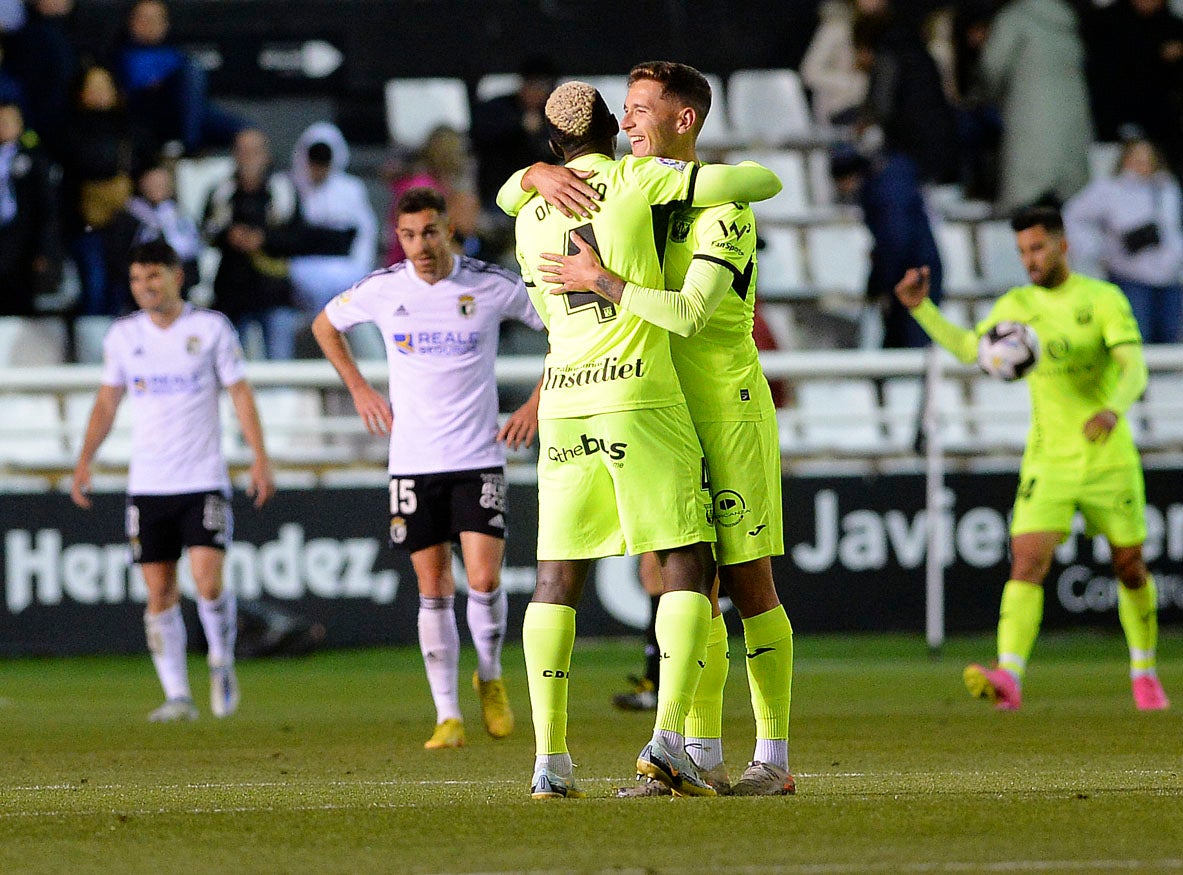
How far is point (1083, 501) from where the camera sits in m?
9.73

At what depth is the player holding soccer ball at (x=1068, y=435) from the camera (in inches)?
376

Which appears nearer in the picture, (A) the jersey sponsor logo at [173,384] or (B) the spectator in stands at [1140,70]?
(A) the jersey sponsor logo at [173,384]

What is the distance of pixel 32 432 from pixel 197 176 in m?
4.11

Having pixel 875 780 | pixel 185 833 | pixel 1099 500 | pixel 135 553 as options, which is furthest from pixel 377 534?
pixel 185 833

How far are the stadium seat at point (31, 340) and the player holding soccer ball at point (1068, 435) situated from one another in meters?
7.88

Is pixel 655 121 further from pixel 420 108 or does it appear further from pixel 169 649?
pixel 420 108

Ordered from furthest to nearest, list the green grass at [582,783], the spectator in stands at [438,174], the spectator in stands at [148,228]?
the spectator in stands at [438,174], the spectator in stands at [148,228], the green grass at [582,783]

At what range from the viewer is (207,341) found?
398 inches

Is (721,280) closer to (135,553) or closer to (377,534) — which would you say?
(135,553)

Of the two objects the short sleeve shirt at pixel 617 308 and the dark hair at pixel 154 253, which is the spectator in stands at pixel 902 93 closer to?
the dark hair at pixel 154 253

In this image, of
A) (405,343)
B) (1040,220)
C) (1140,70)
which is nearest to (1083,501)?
(1040,220)

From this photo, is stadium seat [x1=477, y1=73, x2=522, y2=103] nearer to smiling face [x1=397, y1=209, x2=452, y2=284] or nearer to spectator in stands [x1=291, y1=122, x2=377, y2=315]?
spectator in stands [x1=291, y1=122, x2=377, y2=315]

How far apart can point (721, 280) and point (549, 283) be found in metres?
0.47

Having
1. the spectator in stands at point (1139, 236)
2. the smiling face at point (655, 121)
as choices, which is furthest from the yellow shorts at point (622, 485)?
the spectator in stands at point (1139, 236)
